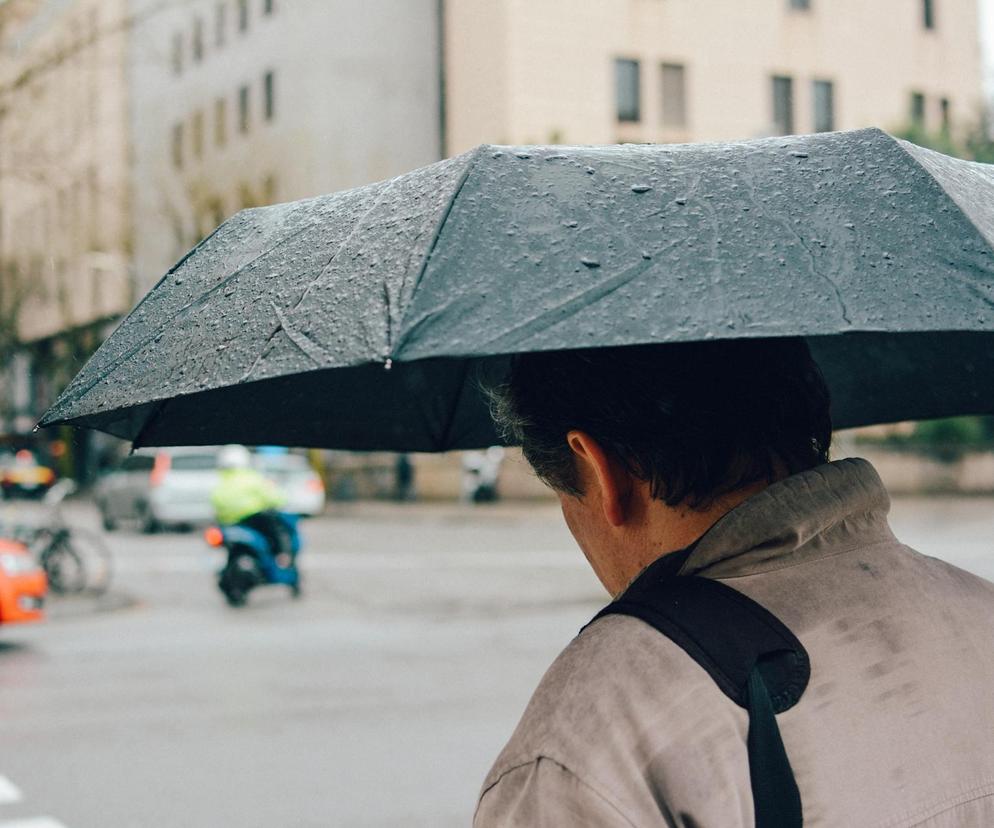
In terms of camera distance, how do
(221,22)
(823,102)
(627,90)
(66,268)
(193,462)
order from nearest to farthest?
(193,462) < (627,90) < (823,102) < (221,22) < (66,268)

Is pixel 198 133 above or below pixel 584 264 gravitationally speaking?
above

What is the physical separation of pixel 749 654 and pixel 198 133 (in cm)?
4288

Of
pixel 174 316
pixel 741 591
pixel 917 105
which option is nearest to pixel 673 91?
pixel 917 105

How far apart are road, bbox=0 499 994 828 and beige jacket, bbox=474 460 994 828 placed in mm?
4299

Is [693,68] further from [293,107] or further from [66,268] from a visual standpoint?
[66,268]

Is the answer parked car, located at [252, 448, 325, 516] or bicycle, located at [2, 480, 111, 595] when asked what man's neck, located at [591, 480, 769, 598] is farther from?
parked car, located at [252, 448, 325, 516]

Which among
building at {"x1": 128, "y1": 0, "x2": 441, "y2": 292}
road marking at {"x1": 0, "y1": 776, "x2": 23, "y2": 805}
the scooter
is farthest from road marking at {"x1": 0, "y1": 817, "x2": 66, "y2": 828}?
building at {"x1": 128, "y1": 0, "x2": 441, "y2": 292}

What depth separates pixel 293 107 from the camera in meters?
→ 38.4

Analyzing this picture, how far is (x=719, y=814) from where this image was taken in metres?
1.27

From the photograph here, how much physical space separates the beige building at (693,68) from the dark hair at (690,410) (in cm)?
3303

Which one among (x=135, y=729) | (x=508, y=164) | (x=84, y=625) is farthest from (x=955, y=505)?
(x=508, y=164)

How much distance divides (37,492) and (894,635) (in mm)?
43344

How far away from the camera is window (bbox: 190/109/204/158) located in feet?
138

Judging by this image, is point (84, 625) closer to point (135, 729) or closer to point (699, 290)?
point (135, 729)
